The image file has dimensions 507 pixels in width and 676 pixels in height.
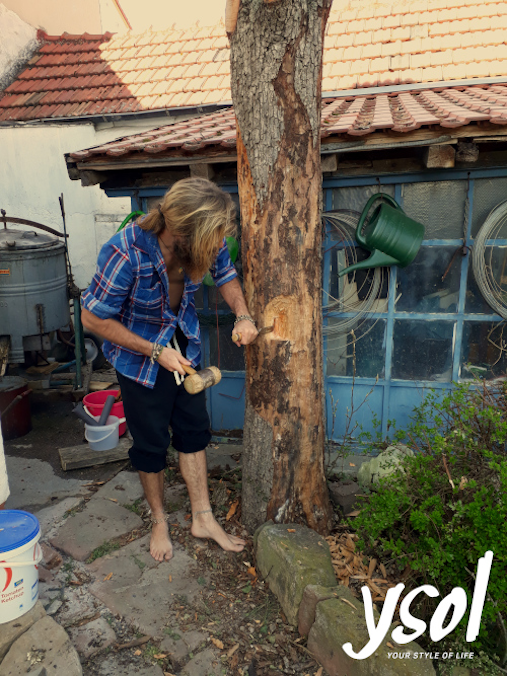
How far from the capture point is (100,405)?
5.03 metres

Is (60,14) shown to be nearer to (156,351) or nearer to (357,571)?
(156,351)

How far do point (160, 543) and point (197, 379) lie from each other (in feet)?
3.95

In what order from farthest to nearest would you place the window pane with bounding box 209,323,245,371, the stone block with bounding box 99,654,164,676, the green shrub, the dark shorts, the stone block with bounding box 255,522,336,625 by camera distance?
1. the window pane with bounding box 209,323,245,371
2. the dark shorts
3. the stone block with bounding box 255,522,336,625
4. the stone block with bounding box 99,654,164,676
5. the green shrub

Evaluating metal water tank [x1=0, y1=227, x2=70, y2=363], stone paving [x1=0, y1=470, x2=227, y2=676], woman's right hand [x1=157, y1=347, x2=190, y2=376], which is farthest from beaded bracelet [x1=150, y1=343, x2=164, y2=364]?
metal water tank [x1=0, y1=227, x2=70, y2=363]

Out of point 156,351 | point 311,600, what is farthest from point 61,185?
point 311,600

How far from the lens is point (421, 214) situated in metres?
4.44

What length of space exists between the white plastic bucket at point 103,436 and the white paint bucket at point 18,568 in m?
2.02

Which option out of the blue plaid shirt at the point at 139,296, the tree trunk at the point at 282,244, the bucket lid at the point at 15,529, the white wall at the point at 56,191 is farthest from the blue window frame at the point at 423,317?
the white wall at the point at 56,191

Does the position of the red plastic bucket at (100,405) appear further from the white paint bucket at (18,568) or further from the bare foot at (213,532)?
the white paint bucket at (18,568)

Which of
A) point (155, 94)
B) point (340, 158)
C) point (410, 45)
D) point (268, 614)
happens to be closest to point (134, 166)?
point (340, 158)

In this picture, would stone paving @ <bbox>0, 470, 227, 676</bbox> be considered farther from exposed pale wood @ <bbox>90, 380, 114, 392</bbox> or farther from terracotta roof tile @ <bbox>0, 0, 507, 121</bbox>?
terracotta roof tile @ <bbox>0, 0, 507, 121</bbox>

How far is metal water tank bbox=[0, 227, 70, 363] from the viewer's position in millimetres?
6133

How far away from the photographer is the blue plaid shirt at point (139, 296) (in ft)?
8.98

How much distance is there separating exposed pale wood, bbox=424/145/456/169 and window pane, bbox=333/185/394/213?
68cm
